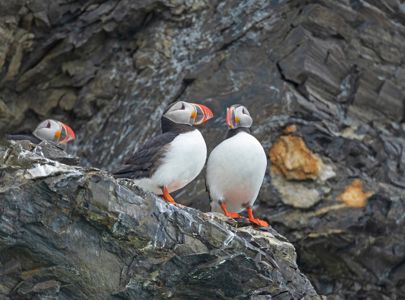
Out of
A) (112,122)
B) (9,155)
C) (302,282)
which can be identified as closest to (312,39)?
(112,122)

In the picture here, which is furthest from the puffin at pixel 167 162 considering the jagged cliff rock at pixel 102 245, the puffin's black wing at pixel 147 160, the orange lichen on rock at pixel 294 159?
the orange lichen on rock at pixel 294 159

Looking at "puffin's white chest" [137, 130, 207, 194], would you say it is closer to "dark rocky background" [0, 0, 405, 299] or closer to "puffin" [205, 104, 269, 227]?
"puffin" [205, 104, 269, 227]

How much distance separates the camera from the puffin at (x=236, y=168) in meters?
10.8

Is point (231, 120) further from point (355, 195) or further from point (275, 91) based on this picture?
point (355, 195)

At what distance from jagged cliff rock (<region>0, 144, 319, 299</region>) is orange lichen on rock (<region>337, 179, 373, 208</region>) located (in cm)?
405

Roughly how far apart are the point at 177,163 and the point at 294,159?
306cm

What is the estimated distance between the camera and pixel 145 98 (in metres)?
13.9

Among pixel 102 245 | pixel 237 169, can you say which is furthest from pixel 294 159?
pixel 102 245

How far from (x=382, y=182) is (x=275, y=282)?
4517 millimetres

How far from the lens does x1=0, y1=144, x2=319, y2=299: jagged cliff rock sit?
27.4 feet

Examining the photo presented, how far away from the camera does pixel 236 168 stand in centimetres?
1087

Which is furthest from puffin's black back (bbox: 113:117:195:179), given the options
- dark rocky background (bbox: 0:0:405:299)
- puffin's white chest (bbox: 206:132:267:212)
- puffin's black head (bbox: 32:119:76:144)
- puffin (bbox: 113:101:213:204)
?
dark rocky background (bbox: 0:0:405:299)

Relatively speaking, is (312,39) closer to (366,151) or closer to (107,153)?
(366,151)

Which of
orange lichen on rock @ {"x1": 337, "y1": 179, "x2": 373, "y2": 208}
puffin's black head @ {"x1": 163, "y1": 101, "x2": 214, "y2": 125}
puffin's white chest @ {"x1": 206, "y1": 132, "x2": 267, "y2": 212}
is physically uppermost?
puffin's black head @ {"x1": 163, "y1": 101, "x2": 214, "y2": 125}
